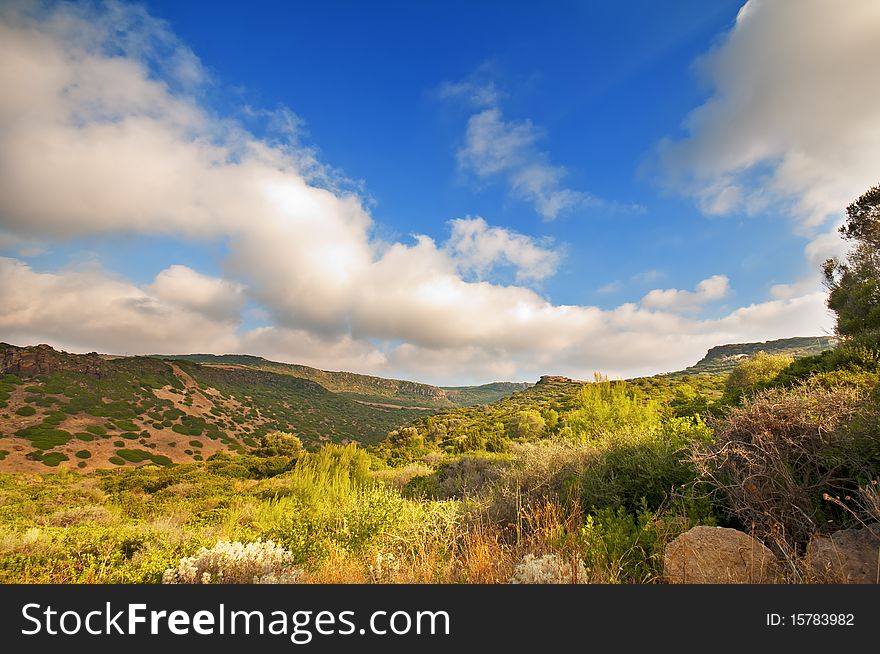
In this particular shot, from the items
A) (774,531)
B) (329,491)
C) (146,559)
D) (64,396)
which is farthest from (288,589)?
(64,396)

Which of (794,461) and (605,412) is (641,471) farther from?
(605,412)

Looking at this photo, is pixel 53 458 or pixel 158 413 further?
pixel 158 413

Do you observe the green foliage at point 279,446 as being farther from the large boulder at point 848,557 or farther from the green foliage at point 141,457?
the large boulder at point 848,557

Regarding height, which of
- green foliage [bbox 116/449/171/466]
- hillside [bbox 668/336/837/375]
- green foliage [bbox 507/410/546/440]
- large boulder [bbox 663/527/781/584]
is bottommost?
green foliage [bbox 116/449/171/466]

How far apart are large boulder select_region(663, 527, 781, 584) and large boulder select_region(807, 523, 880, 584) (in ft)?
1.09

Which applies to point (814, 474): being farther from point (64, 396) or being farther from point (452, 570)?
point (64, 396)

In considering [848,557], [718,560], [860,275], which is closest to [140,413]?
[718,560]

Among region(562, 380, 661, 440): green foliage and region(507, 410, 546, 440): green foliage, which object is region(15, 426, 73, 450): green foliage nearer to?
region(507, 410, 546, 440): green foliage

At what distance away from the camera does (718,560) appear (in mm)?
3828

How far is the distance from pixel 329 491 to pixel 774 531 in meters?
10.4

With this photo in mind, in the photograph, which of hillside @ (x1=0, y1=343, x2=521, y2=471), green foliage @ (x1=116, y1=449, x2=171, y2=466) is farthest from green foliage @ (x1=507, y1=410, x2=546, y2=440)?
green foliage @ (x1=116, y1=449, x2=171, y2=466)

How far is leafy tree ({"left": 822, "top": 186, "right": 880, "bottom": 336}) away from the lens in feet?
56.3

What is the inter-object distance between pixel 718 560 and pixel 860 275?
23.7 meters

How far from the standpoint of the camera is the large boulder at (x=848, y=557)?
11.1 feet
